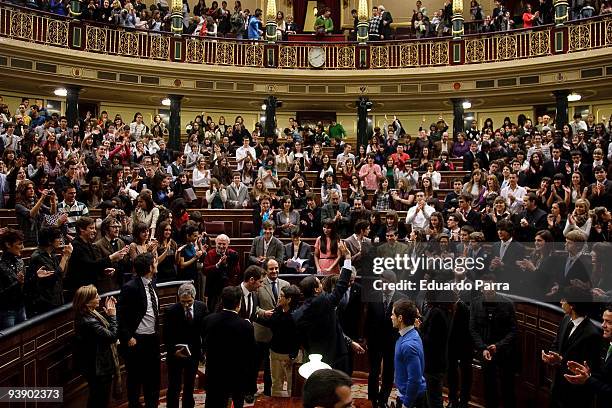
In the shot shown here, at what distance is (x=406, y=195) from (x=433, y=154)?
3.38m

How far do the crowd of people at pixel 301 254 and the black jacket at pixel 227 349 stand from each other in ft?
0.05

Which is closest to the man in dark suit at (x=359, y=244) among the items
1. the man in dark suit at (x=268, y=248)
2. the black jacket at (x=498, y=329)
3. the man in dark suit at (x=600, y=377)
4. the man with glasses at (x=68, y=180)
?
the man in dark suit at (x=268, y=248)

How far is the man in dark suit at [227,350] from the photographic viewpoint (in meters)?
4.27

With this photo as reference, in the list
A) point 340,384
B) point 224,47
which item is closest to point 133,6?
point 224,47

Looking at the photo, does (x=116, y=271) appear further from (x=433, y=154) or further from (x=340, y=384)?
(x=433, y=154)

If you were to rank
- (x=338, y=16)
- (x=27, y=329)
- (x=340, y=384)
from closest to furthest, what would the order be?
(x=340, y=384) → (x=27, y=329) → (x=338, y=16)

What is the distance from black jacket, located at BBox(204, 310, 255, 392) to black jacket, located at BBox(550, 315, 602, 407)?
2.06 meters

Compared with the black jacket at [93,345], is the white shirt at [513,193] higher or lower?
higher

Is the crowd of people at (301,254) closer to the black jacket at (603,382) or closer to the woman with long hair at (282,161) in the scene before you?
the woman with long hair at (282,161)

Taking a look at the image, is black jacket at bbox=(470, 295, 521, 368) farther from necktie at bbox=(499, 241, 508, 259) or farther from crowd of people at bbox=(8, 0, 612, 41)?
crowd of people at bbox=(8, 0, 612, 41)

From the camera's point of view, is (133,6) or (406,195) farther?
(133,6)

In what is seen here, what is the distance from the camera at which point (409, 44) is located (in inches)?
642

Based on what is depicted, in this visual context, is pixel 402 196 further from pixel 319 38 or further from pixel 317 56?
pixel 319 38

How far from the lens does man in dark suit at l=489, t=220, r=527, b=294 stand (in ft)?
18.9
